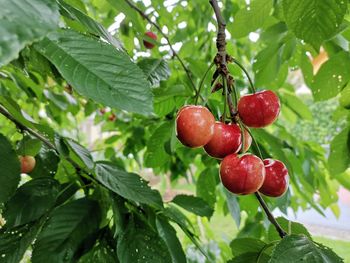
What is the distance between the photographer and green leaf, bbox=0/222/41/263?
61 centimetres

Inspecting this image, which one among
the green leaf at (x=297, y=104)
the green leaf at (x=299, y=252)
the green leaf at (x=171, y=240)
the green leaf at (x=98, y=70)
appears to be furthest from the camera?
the green leaf at (x=297, y=104)

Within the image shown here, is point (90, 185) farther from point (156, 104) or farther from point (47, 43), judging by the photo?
point (47, 43)

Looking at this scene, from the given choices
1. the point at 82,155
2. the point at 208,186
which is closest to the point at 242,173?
the point at 82,155

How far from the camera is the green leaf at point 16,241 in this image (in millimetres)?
611

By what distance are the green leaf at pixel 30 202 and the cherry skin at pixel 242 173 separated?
336 millimetres

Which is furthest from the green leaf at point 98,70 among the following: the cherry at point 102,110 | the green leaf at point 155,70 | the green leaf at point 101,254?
the cherry at point 102,110

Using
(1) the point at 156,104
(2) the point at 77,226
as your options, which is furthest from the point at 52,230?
→ (1) the point at 156,104

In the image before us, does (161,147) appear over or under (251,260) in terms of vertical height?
over

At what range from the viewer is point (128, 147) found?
5.24 feet

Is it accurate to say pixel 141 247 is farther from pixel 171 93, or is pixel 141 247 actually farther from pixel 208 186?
pixel 208 186

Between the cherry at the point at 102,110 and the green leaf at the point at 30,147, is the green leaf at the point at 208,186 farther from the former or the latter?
the cherry at the point at 102,110

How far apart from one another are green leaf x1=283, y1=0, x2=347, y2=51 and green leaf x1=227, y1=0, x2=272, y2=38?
25 centimetres

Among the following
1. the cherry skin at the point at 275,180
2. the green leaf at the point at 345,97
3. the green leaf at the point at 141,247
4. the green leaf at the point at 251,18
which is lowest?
the green leaf at the point at 141,247

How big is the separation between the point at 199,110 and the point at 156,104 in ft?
1.54
